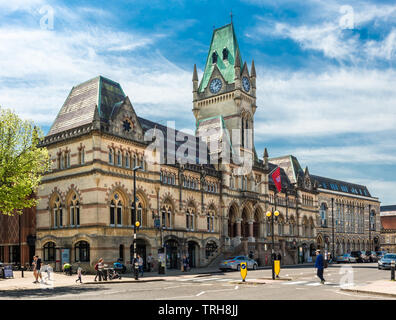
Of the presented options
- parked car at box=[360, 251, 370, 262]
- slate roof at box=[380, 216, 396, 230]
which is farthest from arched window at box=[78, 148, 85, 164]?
slate roof at box=[380, 216, 396, 230]

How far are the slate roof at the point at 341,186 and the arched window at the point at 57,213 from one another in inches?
2407

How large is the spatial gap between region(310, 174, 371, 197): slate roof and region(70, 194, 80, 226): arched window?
61.1 m

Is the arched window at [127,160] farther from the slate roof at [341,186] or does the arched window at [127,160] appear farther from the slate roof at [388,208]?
the slate roof at [388,208]

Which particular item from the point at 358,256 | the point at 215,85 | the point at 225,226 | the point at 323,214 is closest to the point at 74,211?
the point at 225,226

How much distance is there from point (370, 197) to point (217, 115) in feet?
199

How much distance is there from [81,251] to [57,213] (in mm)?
4985

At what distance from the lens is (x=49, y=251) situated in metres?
42.3

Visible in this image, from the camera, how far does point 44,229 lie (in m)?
42.8

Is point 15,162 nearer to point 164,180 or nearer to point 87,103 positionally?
point 87,103

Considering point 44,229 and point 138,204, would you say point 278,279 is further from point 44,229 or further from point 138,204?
point 44,229

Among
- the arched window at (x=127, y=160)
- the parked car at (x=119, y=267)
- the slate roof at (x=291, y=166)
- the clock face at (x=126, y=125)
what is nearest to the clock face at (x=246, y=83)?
the slate roof at (x=291, y=166)

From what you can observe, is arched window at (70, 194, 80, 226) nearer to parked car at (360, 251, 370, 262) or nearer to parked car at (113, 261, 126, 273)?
parked car at (113, 261, 126, 273)

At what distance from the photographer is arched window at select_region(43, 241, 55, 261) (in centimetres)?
4184
